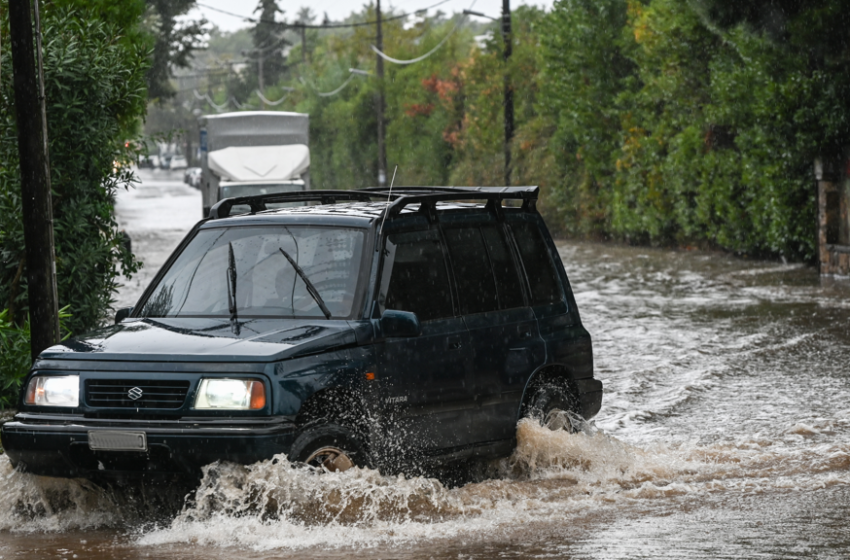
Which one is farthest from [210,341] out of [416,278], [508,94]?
[508,94]

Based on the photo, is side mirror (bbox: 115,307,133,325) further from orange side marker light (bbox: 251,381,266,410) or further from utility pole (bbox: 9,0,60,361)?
utility pole (bbox: 9,0,60,361)

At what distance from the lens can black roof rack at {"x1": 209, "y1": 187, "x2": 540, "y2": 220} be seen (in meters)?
7.71

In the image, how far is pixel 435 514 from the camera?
7.04m

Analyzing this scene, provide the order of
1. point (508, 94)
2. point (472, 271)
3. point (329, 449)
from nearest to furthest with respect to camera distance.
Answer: point (329, 449) < point (472, 271) < point (508, 94)

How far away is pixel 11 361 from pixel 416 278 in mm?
5288

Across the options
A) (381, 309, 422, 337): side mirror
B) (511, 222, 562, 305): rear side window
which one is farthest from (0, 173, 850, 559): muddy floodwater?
(511, 222, 562, 305): rear side window

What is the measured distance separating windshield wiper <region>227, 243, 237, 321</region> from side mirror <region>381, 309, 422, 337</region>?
0.85 meters

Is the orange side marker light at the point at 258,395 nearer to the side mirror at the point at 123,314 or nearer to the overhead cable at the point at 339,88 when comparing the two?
the side mirror at the point at 123,314

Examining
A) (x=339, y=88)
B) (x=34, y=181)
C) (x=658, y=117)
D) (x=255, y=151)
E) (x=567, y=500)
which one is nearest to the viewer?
(x=567, y=500)

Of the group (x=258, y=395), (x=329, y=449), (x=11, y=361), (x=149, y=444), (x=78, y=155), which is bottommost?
(x=11, y=361)

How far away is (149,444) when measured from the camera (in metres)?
6.35

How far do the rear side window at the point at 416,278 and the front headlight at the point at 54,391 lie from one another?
1681mm

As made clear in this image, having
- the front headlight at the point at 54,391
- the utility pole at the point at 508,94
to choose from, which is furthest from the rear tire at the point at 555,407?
the utility pole at the point at 508,94

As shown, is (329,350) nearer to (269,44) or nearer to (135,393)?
(135,393)
